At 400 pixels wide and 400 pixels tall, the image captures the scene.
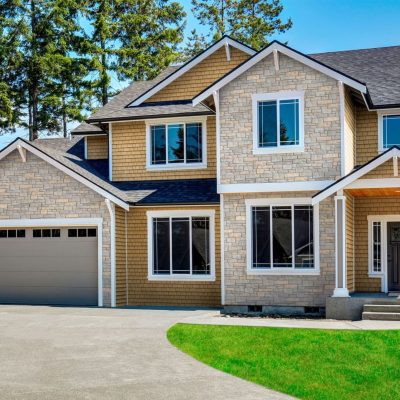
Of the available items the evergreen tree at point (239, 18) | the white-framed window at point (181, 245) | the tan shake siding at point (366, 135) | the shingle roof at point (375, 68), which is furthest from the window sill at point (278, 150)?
the evergreen tree at point (239, 18)

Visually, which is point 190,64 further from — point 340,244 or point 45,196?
point 340,244

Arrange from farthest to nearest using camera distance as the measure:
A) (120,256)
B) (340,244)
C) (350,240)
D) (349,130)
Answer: (120,256)
(349,130)
(350,240)
(340,244)

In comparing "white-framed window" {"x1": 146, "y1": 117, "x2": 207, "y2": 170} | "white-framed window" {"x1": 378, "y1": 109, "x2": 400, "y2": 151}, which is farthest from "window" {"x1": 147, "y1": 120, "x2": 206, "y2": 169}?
"white-framed window" {"x1": 378, "y1": 109, "x2": 400, "y2": 151}

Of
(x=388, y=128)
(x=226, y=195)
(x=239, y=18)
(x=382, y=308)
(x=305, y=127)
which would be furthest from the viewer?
(x=239, y=18)

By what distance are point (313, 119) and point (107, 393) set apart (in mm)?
10975

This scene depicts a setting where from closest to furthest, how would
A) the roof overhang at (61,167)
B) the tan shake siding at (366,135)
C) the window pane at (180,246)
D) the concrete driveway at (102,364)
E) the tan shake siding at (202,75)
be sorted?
the concrete driveway at (102,364), the roof overhang at (61,167), the tan shake siding at (366,135), the window pane at (180,246), the tan shake siding at (202,75)

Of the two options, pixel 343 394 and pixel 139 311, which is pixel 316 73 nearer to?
pixel 139 311

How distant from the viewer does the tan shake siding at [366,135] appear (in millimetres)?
19750

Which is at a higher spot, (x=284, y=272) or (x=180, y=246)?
(x=180, y=246)

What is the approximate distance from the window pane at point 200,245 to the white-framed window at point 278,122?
115 inches

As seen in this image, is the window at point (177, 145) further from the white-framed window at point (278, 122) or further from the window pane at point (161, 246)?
the white-framed window at point (278, 122)

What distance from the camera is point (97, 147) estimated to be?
23.5m

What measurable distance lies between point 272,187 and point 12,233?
8.35 m

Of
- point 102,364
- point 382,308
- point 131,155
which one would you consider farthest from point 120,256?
point 102,364
